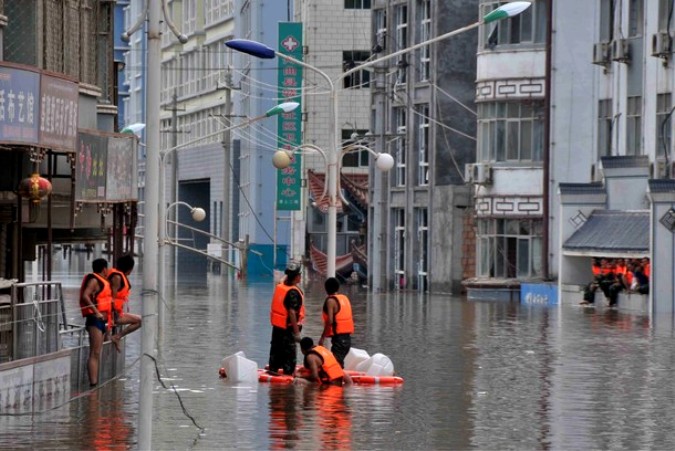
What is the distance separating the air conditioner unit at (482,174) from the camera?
2662 inches

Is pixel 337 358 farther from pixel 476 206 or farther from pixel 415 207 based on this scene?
pixel 415 207

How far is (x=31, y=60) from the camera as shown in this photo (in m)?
26.4

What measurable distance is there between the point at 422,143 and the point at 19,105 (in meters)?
53.0

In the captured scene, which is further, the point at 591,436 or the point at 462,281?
the point at 462,281

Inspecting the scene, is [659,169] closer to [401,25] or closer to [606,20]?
[606,20]

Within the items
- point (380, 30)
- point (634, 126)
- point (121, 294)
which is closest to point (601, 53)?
point (634, 126)

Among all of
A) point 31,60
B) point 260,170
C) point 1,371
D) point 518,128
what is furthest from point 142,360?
point 260,170

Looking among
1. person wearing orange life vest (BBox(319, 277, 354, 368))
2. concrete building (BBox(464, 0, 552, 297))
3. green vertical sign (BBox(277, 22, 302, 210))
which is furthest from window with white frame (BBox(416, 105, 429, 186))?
person wearing orange life vest (BBox(319, 277, 354, 368))

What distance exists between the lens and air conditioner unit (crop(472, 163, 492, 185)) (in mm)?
67625

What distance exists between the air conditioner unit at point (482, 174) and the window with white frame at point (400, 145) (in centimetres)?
1022

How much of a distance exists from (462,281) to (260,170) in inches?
1365

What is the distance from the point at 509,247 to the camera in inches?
2689

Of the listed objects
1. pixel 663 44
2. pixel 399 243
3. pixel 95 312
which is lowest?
pixel 95 312

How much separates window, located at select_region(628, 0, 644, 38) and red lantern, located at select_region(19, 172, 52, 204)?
36936 millimetres
